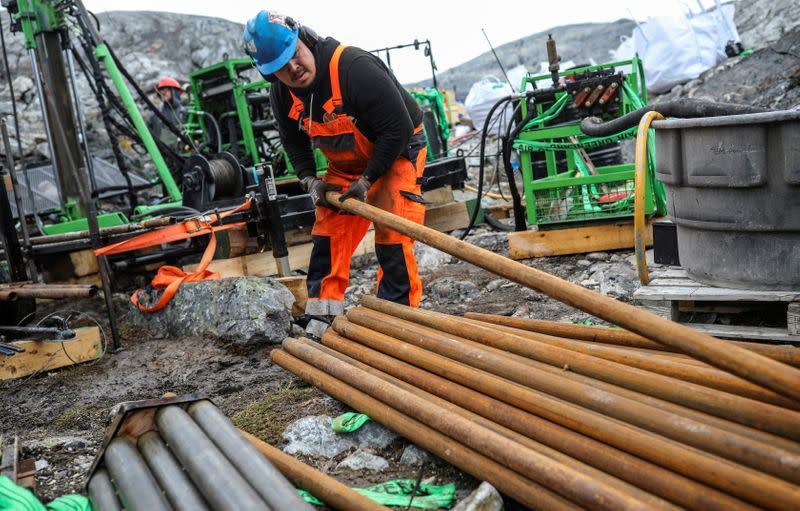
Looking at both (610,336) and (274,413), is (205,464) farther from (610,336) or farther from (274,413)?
(610,336)

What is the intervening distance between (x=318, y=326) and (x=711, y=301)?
2174mm

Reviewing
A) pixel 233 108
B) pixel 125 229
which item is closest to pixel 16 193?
pixel 125 229

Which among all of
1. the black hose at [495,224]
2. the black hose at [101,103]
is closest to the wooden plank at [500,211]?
the black hose at [495,224]

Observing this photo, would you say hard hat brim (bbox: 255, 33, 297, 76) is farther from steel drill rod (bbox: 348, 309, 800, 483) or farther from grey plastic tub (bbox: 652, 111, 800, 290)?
grey plastic tub (bbox: 652, 111, 800, 290)

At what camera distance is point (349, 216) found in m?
4.07

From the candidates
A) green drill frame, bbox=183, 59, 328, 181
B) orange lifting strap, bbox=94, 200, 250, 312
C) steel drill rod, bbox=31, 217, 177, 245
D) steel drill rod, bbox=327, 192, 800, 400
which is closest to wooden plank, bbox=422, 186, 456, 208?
green drill frame, bbox=183, 59, 328, 181

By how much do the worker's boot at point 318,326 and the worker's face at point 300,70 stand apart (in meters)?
1.37

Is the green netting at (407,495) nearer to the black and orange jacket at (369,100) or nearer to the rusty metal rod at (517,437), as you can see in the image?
the rusty metal rod at (517,437)

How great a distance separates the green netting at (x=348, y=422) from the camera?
285 cm

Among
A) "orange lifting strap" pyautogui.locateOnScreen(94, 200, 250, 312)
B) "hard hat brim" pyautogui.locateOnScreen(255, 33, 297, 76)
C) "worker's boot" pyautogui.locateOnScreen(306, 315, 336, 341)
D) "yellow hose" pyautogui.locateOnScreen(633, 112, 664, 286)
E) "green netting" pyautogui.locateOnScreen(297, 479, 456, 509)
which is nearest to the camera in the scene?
"green netting" pyautogui.locateOnScreen(297, 479, 456, 509)

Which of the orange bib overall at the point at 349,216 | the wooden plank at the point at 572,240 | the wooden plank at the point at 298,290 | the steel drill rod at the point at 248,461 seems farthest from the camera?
the wooden plank at the point at 572,240

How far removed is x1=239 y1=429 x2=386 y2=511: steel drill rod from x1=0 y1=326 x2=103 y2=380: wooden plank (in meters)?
2.51

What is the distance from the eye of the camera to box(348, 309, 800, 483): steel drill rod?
185 cm

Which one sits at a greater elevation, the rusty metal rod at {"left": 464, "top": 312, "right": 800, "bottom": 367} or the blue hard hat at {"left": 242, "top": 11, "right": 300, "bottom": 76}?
the blue hard hat at {"left": 242, "top": 11, "right": 300, "bottom": 76}
